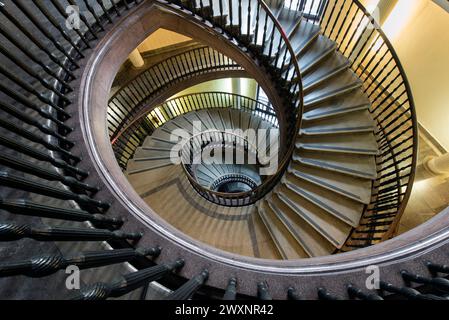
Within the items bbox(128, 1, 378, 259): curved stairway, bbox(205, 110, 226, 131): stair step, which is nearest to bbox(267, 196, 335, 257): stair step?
bbox(128, 1, 378, 259): curved stairway

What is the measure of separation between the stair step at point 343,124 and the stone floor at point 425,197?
314 centimetres

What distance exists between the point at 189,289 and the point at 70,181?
1.25m

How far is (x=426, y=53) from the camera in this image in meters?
6.24

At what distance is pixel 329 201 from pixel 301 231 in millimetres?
791

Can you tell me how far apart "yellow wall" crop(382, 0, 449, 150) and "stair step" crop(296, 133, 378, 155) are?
3.30 metres

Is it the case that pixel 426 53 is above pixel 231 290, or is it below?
above

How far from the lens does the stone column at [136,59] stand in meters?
8.57

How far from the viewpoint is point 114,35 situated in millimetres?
3475

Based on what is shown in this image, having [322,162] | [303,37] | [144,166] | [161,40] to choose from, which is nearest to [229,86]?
[161,40]

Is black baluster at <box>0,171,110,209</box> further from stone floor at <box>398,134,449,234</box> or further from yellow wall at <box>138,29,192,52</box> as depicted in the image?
yellow wall at <box>138,29,192,52</box>

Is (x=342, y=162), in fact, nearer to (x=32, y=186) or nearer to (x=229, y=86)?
(x=32, y=186)

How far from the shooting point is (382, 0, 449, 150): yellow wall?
5.78m

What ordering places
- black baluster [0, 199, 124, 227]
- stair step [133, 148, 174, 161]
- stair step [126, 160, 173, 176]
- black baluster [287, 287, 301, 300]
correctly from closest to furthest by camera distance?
black baluster [0, 199, 124, 227], black baluster [287, 287, 301, 300], stair step [126, 160, 173, 176], stair step [133, 148, 174, 161]

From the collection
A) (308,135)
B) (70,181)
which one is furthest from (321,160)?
(70,181)
